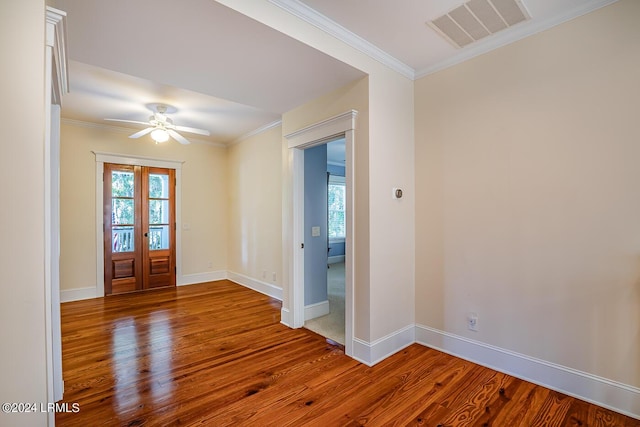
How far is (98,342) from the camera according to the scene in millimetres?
3100

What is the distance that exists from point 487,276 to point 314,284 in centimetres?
207

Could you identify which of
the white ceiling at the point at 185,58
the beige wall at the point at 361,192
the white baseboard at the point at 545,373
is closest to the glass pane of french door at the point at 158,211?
the white ceiling at the point at 185,58

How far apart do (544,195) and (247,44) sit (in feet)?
8.52

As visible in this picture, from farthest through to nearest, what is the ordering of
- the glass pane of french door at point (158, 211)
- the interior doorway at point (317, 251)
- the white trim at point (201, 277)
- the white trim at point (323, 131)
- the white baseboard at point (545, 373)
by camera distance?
the white trim at point (201, 277) < the glass pane of french door at point (158, 211) < the interior doorway at point (317, 251) < the white trim at point (323, 131) < the white baseboard at point (545, 373)

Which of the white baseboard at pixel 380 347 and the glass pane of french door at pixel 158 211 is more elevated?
the glass pane of french door at pixel 158 211

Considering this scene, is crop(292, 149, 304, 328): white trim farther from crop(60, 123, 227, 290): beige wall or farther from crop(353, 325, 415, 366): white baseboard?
crop(60, 123, 227, 290): beige wall

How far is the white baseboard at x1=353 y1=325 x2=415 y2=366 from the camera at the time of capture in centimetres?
263

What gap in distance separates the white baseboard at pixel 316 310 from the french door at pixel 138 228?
10.5 feet

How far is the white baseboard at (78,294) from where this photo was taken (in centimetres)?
451

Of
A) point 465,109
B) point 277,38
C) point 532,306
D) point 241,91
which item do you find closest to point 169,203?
point 241,91

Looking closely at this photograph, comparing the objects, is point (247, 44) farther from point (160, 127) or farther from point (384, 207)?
point (160, 127)

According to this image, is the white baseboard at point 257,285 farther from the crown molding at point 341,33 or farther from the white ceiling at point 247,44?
the crown molding at point 341,33

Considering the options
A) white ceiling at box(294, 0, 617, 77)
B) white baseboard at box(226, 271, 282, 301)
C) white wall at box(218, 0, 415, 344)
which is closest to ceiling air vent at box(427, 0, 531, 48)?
white ceiling at box(294, 0, 617, 77)

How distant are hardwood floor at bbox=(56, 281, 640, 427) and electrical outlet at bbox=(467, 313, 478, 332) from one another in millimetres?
321
